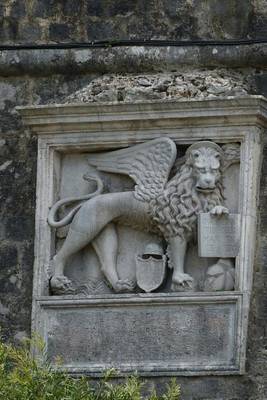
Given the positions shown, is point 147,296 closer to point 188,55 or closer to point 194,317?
point 194,317

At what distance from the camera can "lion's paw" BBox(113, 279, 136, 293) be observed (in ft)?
49.1

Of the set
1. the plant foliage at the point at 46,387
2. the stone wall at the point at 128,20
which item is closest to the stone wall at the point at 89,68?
the stone wall at the point at 128,20

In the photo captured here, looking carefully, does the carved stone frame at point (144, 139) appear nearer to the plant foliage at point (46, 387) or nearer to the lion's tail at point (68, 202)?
the lion's tail at point (68, 202)

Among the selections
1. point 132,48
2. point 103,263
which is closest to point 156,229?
point 103,263

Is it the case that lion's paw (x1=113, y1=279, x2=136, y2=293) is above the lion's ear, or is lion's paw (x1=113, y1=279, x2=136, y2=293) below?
below

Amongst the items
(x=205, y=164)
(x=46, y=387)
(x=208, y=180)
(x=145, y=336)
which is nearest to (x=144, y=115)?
(x=205, y=164)

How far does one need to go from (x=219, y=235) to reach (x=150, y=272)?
544mm

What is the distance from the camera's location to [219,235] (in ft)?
48.7

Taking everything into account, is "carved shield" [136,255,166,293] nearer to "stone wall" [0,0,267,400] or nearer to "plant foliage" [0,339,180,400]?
"stone wall" [0,0,267,400]

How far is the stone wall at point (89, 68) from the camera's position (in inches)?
603

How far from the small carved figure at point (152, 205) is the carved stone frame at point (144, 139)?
0.10m

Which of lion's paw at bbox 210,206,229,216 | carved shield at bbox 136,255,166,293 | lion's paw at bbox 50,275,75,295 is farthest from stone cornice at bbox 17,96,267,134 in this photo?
lion's paw at bbox 50,275,75,295

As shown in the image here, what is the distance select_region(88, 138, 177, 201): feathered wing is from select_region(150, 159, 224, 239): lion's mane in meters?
0.08

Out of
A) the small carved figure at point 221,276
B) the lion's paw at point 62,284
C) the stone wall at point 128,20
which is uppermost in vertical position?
the stone wall at point 128,20
